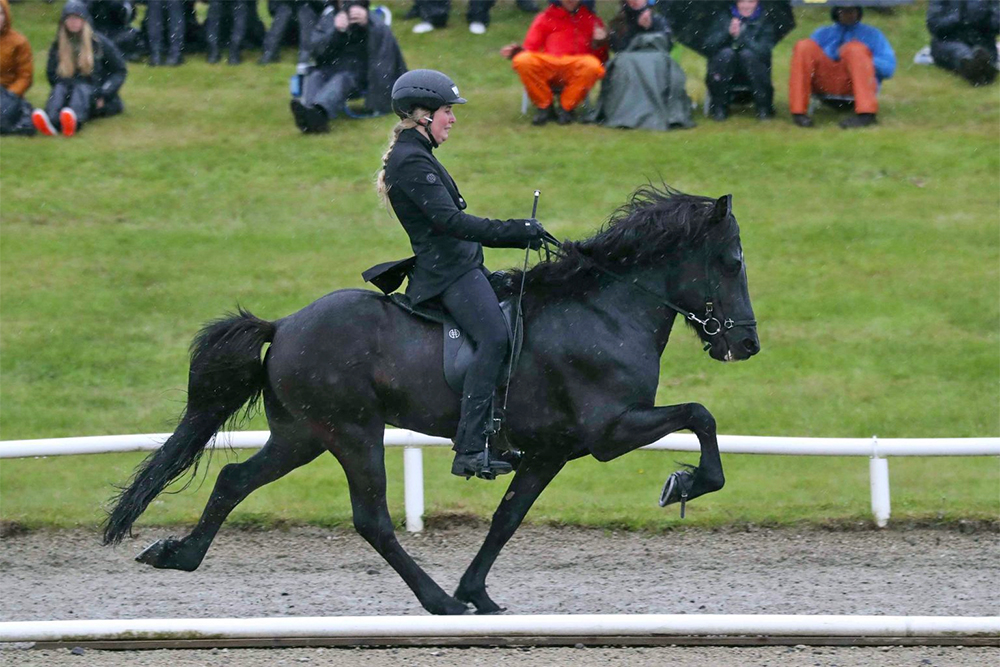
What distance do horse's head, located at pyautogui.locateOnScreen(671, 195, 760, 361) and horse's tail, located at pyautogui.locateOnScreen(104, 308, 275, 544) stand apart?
1.98 m

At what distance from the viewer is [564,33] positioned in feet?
44.4

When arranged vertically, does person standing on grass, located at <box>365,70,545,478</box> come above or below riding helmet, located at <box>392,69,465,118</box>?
below

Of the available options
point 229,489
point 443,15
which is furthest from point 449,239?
point 443,15

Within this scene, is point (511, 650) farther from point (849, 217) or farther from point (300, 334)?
point (849, 217)

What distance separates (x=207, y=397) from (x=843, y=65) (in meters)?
9.33

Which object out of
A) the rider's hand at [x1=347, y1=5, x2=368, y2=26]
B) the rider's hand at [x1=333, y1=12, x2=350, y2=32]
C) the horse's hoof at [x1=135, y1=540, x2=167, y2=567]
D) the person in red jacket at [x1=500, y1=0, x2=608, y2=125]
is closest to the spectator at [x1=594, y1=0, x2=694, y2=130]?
the person in red jacket at [x1=500, y1=0, x2=608, y2=125]

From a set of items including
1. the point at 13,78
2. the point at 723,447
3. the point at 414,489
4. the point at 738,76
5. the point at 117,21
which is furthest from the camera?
the point at 117,21

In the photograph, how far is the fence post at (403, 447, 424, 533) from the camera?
7945 mm

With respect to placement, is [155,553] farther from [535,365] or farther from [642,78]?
[642,78]

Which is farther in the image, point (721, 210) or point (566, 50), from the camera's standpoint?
point (566, 50)

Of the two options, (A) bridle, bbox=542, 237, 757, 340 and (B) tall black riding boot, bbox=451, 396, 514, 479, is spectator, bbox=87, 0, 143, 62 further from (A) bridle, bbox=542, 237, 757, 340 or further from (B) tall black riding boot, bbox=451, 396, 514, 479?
(B) tall black riding boot, bbox=451, 396, 514, 479

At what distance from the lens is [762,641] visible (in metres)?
5.79

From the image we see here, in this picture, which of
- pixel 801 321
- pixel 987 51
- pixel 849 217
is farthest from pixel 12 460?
pixel 987 51

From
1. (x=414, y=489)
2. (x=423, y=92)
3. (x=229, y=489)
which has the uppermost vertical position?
(x=423, y=92)
